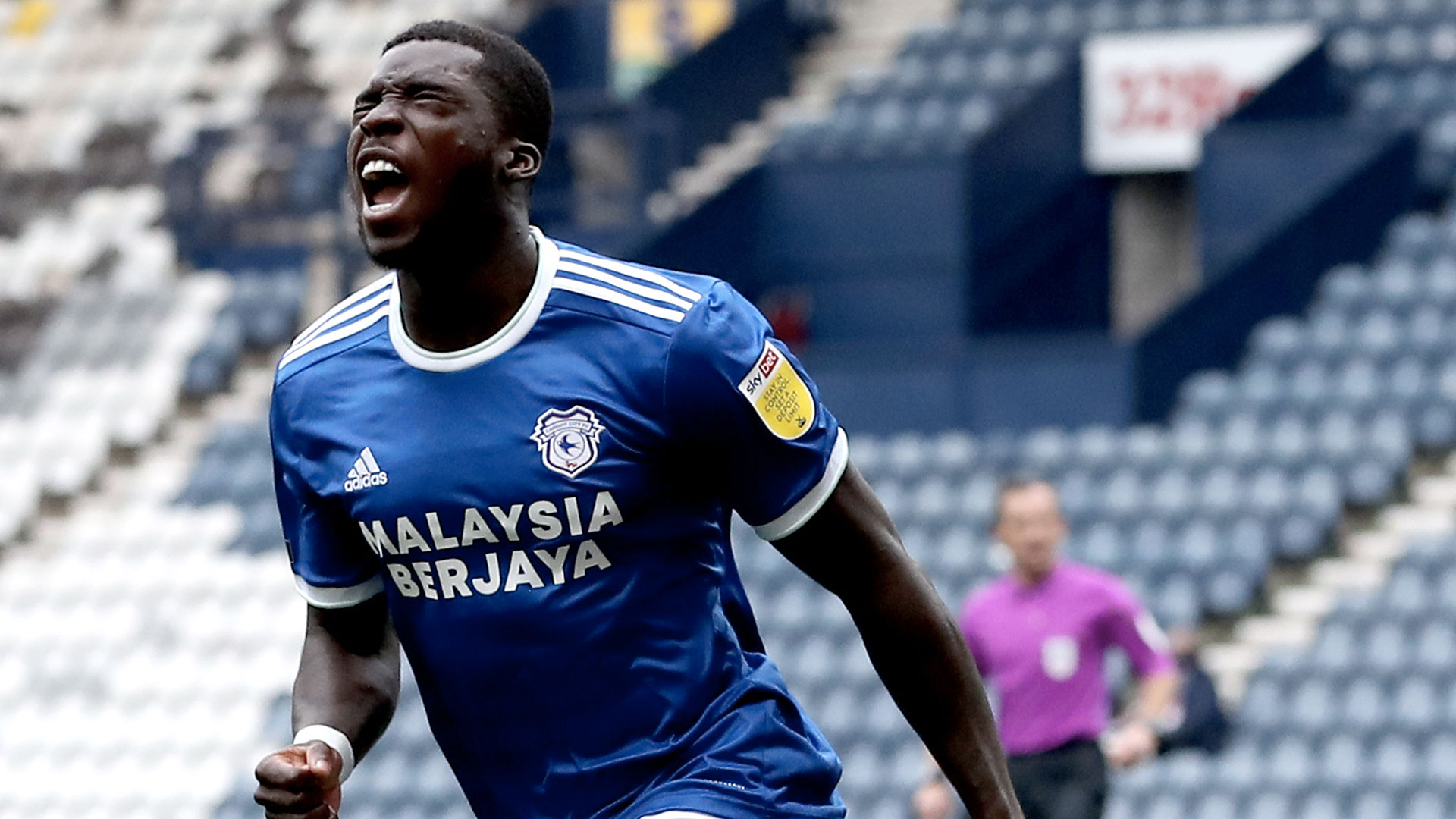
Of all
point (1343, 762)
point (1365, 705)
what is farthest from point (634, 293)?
point (1365, 705)

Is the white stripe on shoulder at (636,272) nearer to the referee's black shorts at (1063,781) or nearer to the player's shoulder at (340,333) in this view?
the player's shoulder at (340,333)

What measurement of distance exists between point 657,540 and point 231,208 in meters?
13.3

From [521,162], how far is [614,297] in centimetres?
20

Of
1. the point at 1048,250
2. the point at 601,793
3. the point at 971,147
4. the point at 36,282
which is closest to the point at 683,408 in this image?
the point at 601,793

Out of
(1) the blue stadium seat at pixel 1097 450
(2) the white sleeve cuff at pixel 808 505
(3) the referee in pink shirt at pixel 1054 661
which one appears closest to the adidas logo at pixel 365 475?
(2) the white sleeve cuff at pixel 808 505

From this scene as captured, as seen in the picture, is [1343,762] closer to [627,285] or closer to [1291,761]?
[1291,761]

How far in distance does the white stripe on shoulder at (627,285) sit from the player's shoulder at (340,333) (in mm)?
230

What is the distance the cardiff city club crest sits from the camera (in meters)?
2.95

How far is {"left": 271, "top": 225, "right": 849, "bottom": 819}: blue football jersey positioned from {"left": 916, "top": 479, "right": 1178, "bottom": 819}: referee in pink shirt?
388 centimetres

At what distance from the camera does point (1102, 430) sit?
12.3m

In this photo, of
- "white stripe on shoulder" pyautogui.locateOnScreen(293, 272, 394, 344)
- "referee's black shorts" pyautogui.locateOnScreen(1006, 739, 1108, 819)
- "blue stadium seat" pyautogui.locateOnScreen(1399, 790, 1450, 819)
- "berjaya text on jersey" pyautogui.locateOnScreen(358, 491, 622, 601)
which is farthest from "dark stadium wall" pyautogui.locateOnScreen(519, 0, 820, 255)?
"berjaya text on jersey" pyautogui.locateOnScreen(358, 491, 622, 601)

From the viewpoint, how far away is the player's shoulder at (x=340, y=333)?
10.3 feet

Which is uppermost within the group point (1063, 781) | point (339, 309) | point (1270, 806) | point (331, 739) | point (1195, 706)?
point (339, 309)

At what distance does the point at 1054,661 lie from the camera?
23.1 ft
